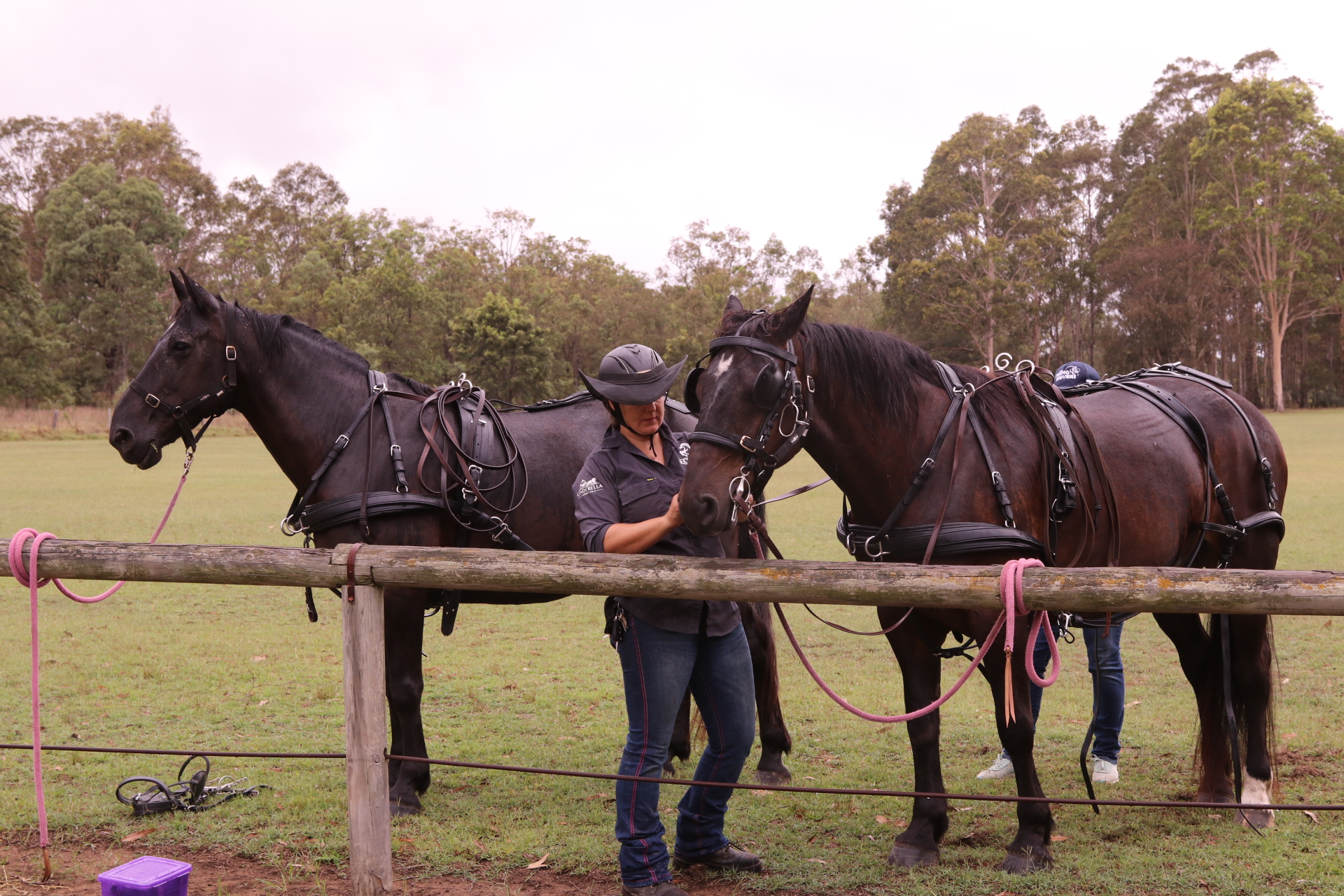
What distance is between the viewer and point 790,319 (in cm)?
331

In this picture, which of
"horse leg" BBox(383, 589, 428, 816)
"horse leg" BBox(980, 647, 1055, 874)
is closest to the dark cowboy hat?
"horse leg" BBox(980, 647, 1055, 874)

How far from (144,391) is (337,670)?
3.20 meters

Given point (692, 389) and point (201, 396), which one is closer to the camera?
point (692, 389)

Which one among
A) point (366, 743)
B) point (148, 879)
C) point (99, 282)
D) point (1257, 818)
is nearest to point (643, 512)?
point (366, 743)

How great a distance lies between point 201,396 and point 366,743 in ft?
7.57

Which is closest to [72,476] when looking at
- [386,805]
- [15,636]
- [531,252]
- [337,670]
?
[15,636]

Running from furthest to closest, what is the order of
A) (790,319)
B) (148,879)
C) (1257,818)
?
(1257,818) < (790,319) < (148,879)

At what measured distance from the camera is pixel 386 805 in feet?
10.9

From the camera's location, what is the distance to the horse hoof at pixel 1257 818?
4.21m

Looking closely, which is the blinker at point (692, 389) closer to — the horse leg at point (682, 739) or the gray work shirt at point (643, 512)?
the gray work shirt at point (643, 512)

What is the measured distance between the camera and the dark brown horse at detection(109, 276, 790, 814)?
467 centimetres

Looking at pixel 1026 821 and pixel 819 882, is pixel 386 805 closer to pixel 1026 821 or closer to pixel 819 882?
pixel 819 882

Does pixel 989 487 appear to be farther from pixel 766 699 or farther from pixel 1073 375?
pixel 1073 375

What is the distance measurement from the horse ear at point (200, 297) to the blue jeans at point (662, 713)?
2.77m
